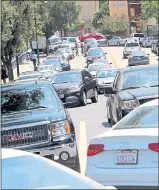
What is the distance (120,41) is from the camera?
78625mm

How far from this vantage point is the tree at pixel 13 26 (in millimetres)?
35119

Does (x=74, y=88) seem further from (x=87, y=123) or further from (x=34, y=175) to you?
(x=34, y=175)

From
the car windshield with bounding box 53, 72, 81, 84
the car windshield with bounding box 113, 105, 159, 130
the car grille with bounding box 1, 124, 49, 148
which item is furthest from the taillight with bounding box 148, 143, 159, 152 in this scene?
the car windshield with bounding box 53, 72, 81, 84

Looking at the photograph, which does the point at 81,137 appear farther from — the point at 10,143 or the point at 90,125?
the point at 10,143

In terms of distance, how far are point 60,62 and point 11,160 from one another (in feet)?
137

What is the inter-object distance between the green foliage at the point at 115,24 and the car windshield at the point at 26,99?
85.3 meters

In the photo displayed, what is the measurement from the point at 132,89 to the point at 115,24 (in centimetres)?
8392

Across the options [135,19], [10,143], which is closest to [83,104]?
[10,143]

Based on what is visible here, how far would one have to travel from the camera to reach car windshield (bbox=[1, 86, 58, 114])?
10.5 metres

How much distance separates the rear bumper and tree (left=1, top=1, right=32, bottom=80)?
89.6ft

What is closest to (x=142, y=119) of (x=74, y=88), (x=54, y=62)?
(x=74, y=88)

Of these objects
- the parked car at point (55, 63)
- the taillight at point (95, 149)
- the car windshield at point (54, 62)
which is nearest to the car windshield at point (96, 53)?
the parked car at point (55, 63)

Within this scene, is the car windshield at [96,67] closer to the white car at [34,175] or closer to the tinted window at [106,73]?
the tinted window at [106,73]

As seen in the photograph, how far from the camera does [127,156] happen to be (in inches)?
273
